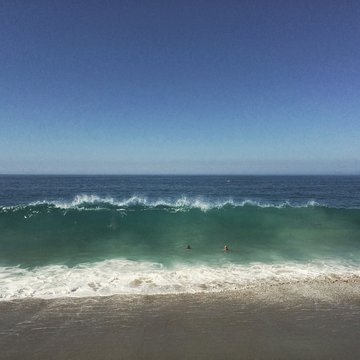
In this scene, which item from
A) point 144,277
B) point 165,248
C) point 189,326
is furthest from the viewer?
point 165,248

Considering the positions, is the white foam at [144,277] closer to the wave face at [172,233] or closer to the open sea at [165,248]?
the open sea at [165,248]

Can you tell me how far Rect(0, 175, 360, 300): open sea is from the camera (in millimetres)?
9656

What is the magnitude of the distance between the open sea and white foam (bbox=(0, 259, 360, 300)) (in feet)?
0.11

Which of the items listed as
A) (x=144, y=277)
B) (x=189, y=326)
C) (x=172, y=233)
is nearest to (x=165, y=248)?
(x=172, y=233)

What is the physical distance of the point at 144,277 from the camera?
10.1 metres

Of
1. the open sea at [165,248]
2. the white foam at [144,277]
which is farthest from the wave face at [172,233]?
the white foam at [144,277]

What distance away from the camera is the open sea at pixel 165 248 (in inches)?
380

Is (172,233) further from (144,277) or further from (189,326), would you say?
(189,326)

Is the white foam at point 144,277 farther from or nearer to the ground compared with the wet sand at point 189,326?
nearer to the ground

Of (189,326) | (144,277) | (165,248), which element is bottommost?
(165,248)

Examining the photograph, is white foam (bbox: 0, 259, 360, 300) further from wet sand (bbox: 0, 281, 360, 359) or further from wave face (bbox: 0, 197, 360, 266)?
wave face (bbox: 0, 197, 360, 266)

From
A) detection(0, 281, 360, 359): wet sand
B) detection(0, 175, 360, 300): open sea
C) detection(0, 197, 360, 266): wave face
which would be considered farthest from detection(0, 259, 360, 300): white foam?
detection(0, 197, 360, 266): wave face

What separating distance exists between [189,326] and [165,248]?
8030 millimetres

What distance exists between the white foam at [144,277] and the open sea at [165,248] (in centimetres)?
3
